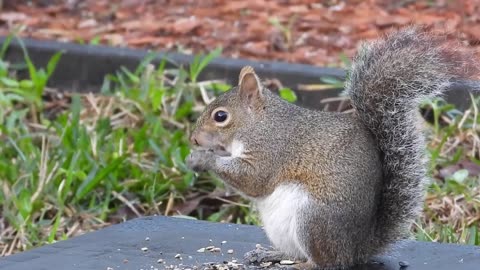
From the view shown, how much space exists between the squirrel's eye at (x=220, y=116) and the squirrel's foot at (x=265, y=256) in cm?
43

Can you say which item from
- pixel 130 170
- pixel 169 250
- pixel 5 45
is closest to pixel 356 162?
pixel 169 250

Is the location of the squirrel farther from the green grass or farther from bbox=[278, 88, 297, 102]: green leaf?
bbox=[278, 88, 297, 102]: green leaf

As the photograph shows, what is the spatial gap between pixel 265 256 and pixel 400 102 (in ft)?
2.05

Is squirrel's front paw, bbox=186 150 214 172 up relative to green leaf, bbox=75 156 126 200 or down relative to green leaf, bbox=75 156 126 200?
up

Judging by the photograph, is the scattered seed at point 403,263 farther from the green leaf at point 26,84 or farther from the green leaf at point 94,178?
the green leaf at point 26,84

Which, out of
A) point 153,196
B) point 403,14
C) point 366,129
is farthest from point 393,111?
point 403,14

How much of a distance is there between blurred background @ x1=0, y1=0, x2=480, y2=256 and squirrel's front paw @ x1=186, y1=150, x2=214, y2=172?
0.82 m

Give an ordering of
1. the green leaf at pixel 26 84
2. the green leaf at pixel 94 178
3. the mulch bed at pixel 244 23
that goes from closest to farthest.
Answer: the green leaf at pixel 94 178 → the green leaf at pixel 26 84 → the mulch bed at pixel 244 23

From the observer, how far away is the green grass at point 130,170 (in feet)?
15.6

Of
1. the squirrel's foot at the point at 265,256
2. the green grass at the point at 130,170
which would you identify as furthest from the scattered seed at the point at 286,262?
the green grass at the point at 130,170

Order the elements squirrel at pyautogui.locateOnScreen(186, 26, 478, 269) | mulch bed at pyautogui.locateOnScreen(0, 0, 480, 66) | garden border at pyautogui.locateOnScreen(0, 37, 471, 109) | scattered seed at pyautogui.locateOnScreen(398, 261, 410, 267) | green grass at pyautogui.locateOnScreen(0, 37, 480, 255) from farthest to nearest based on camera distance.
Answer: mulch bed at pyautogui.locateOnScreen(0, 0, 480, 66)
garden border at pyautogui.locateOnScreen(0, 37, 471, 109)
green grass at pyautogui.locateOnScreen(0, 37, 480, 255)
scattered seed at pyautogui.locateOnScreen(398, 261, 410, 267)
squirrel at pyautogui.locateOnScreen(186, 26, 478, 269)

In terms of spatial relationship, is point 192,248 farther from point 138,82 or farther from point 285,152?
point 138,82

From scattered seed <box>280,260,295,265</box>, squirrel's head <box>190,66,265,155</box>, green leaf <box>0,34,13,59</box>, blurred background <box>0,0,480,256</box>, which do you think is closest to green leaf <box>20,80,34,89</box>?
blurred background <box>0,0,480,256</box>

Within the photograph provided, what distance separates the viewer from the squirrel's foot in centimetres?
354
